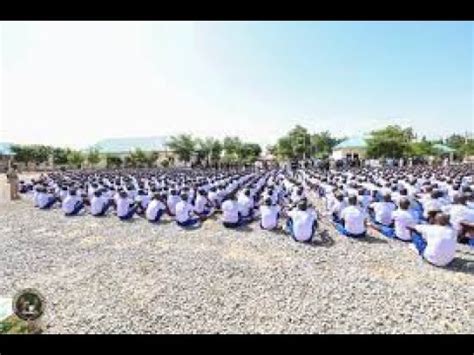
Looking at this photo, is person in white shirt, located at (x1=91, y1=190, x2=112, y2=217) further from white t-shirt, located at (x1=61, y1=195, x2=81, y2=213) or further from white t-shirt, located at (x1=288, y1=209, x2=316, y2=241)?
white t-shirt, located at (x1=288, y1=209, x2=316, y2=241)

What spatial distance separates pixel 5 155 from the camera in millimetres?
49188

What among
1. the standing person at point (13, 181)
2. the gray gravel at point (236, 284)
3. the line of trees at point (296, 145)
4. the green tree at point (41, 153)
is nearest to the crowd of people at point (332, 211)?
the gray gravel at point (236, 284)

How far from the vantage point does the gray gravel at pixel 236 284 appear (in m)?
5.00

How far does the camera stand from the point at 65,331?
4.90 meters

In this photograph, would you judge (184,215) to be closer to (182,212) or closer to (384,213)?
(182,212)

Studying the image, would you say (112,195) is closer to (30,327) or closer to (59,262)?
(59,262)

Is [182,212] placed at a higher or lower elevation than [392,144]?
lower

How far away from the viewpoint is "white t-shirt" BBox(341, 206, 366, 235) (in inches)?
344

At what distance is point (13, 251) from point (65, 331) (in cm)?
419

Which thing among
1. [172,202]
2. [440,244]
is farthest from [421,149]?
[440,244]

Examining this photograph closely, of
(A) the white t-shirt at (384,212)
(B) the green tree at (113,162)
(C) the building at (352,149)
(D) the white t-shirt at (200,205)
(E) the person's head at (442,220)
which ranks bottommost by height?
(B) the green tree at (113,162)

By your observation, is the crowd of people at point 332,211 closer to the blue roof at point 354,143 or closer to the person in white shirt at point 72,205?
the person in white shirt at point 72,205

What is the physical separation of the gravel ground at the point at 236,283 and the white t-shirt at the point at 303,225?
0.25 m

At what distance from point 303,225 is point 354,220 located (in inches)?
37.6
